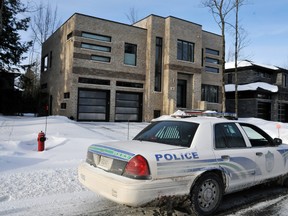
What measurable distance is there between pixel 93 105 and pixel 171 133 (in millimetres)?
16318

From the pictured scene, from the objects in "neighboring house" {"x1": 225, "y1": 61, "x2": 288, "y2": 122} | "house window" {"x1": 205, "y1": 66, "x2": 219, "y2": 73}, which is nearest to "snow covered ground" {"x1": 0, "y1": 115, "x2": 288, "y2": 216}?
"house window" {"x1": 205, "y1": 66, "x2": 219, "y2": 73}

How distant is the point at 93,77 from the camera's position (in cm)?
2047

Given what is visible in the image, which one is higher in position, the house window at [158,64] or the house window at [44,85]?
the house window at [158,64]

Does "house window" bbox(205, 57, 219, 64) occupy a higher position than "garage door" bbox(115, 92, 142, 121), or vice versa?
"house window" bbox(205, 57, 219, 64)

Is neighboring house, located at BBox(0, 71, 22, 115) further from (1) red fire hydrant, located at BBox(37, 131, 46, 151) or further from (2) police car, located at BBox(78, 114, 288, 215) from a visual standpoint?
(2) police car, located at BBox(78, 114, 288, 215)

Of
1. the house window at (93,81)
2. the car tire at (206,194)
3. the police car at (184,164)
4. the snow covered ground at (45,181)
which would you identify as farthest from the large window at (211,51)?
the car tire at (206,194)

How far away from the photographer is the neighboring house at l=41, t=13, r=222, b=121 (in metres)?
20.2

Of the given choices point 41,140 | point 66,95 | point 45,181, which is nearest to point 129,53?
point 66,95

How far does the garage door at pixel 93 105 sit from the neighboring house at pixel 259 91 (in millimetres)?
15539

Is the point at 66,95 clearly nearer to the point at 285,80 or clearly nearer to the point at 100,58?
the point at 100,58

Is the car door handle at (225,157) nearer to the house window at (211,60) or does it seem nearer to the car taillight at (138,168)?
the car taillight at (138,168)

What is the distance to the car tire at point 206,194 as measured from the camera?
427 cm

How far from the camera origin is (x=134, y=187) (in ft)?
12.4

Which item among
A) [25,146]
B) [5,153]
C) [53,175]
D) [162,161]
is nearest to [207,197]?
[162,161]
